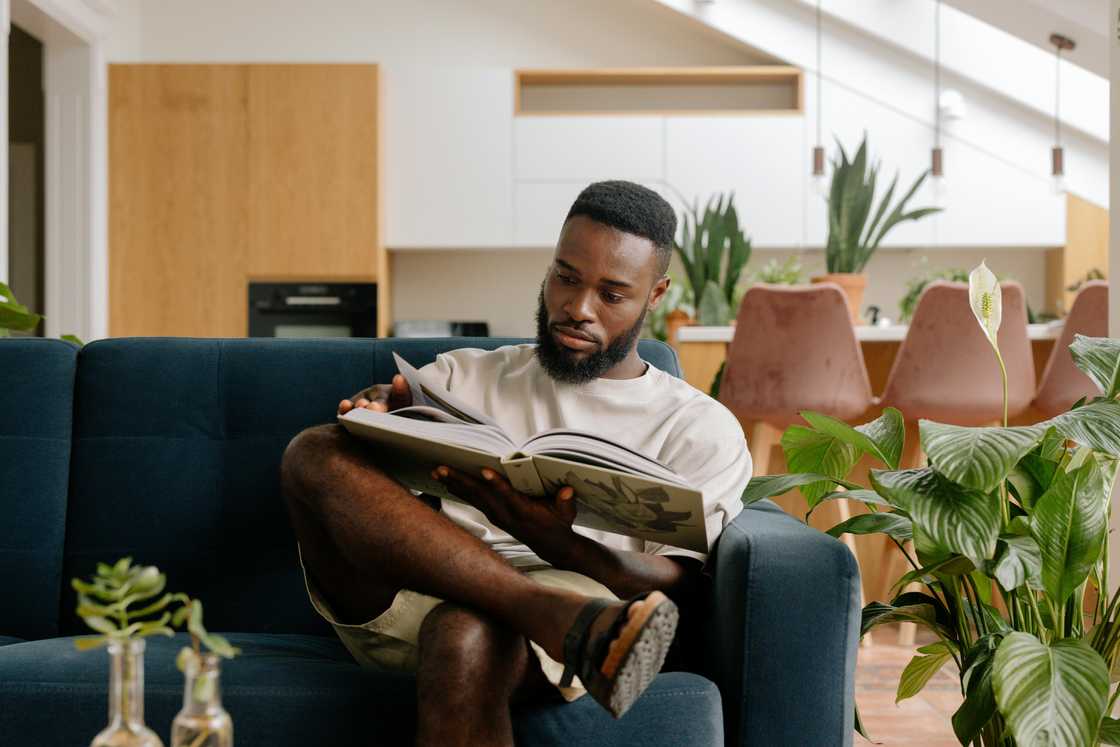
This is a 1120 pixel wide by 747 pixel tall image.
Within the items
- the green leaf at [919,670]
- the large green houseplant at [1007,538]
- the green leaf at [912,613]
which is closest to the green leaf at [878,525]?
the large green houseplant at [1007,538]

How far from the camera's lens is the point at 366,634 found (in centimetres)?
145

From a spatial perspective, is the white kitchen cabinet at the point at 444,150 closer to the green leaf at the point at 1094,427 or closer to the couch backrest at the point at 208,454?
the couch backrest at the point at 208,454

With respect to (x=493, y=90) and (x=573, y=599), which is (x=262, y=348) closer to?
(x=573, y=599)

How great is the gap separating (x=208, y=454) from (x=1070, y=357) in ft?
7.90

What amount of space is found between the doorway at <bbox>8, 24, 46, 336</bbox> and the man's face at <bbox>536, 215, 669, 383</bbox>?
174 inches

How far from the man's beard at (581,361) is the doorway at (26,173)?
441 cm

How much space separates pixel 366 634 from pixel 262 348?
670 millimetres

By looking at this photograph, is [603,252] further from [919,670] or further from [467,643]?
[919,670]

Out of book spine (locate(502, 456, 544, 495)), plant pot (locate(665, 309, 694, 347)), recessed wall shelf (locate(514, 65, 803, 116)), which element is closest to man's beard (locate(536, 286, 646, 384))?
book spine (locate(502, 456, 544, 495))

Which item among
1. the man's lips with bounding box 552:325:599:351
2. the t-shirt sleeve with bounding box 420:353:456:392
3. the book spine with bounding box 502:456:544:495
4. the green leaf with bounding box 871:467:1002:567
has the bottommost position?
the green leaf with bounding box 871:467:1002:567

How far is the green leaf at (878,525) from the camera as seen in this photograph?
1.58 m

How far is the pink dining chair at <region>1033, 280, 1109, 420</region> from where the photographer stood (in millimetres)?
3221

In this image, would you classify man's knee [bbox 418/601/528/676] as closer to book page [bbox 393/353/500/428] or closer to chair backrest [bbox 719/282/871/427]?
book page [bbox 393/353/500/428]

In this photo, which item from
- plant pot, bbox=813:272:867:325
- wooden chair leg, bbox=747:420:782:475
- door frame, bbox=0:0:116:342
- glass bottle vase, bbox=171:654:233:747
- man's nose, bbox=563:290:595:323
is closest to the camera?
glass bottle vase, bbox=171:654:233:747
